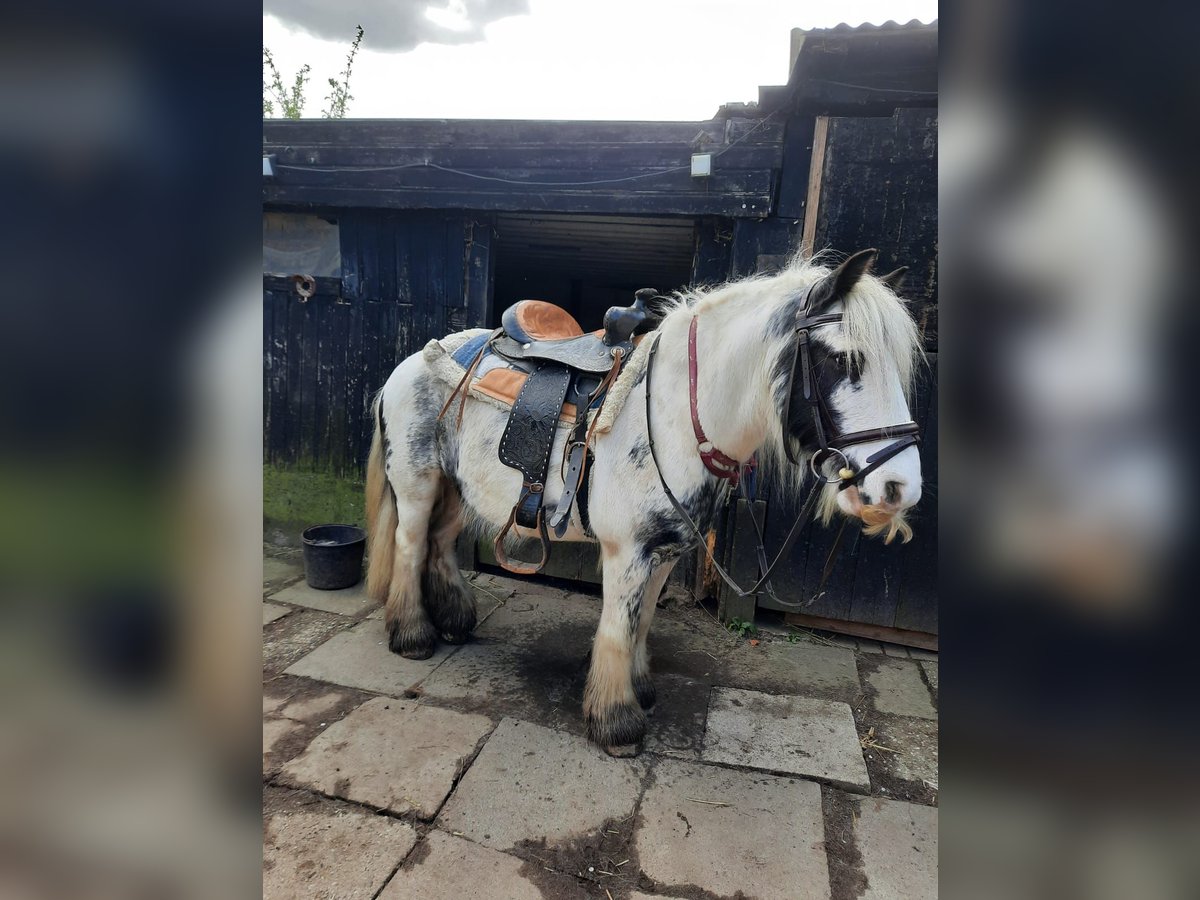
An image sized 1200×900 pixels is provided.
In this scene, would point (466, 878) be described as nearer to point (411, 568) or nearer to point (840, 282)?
point (411, 568)

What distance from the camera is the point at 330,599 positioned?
3809mm

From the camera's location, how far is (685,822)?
210 centimetres

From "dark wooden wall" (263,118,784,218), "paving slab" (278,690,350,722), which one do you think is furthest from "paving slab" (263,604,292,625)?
"dark wooden wall" (263,118,784,218)

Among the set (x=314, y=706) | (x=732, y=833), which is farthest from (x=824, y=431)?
(x=314, y=706)

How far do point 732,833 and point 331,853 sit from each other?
53.5 inches

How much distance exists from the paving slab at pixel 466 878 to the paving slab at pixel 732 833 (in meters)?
0.36

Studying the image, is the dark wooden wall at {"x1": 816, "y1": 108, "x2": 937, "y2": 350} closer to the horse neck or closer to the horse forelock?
the horse forelock

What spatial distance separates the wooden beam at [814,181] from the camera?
3252mm

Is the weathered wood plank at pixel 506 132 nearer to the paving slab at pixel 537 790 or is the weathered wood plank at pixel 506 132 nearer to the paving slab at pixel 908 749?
the paving slab at pixel 908 749
